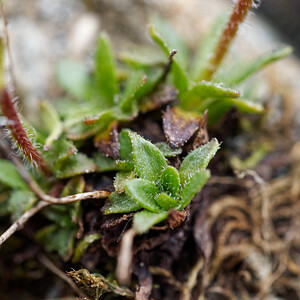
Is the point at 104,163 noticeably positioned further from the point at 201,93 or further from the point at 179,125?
the point at 201,93

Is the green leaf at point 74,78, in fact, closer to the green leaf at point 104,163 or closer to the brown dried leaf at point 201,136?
the green leaf at point 104,163

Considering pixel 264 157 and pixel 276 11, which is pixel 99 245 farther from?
pixel 276 11

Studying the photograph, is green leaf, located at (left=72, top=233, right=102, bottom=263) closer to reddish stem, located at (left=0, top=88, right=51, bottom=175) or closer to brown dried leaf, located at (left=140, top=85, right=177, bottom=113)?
reddish stem, located at (left=0, top=88, right=51, bottom=175)

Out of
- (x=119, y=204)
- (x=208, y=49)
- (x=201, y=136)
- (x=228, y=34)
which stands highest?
(x=228, y=34)

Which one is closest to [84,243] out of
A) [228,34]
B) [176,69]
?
[176,69]

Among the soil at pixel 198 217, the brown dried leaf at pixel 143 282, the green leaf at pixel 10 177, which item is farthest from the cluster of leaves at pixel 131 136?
the brown dried leaf at pixel 143 282
